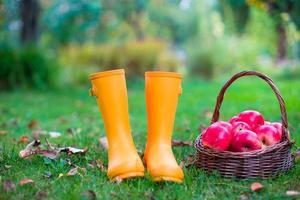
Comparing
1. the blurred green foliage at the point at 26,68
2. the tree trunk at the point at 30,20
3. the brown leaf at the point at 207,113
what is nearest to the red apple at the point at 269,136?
the brown leaf at the point at 207,113

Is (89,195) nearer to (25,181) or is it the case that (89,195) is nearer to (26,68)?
(25,181)

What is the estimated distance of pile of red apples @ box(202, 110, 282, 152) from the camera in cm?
216

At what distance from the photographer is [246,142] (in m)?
2.16

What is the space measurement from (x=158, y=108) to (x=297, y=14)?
2624mm

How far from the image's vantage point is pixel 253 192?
6.52 ft

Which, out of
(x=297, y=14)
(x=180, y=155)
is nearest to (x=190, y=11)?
(x=297, y=14)

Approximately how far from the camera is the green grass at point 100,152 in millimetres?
1975

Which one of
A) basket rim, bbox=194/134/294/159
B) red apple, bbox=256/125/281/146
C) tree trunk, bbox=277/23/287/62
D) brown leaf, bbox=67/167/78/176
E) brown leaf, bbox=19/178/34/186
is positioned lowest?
tree trunk, bbox=277/23/287/62

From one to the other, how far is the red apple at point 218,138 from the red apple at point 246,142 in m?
0.03

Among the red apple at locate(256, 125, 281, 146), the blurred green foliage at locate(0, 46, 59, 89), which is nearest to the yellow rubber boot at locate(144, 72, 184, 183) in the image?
the red apple at locate(256, 125, 281, 146)

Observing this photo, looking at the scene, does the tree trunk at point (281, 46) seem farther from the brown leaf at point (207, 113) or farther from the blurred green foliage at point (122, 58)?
the brown leaf at point (207, 113)

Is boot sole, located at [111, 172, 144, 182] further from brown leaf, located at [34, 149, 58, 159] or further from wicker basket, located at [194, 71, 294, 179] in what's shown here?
brown leaf, located at [34, 149, 58, 159]

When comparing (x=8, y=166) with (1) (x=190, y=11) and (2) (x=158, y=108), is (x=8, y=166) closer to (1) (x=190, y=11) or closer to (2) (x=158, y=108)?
(2) (x=158, y=108)

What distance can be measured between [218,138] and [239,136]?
10 cm
